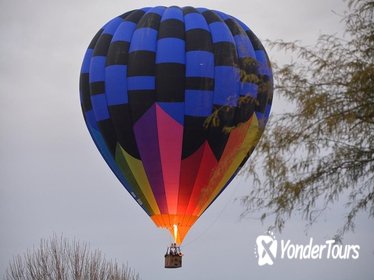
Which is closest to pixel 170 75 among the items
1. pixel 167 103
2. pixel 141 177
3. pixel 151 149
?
pixel 167 103

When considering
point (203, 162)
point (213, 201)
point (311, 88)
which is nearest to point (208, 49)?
point (203, 162)

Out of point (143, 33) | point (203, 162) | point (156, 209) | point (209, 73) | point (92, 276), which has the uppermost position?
point (143, 33)

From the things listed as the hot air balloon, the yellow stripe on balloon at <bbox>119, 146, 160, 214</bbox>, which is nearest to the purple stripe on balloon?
A: the hot air balloon

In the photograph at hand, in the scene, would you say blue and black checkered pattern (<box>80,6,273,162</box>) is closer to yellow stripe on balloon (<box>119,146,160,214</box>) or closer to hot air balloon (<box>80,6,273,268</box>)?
hot air balloon (<box>80,6,273,268</box>)

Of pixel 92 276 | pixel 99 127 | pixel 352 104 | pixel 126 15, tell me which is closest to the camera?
pixel 352 104

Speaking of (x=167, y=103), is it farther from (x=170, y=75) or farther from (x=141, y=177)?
(x=141, y=177)

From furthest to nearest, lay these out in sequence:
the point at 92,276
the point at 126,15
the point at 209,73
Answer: the point at 92,276 → the point at 126,15 → the point at 209,73

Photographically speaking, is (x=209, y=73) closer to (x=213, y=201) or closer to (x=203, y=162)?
(x=203, y=162)

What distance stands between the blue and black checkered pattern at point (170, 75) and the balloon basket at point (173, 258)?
335 centimetres

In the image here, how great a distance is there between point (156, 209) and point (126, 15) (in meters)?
7.45

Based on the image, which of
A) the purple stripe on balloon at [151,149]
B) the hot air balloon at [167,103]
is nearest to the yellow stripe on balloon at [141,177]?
the hot air balloon at [167,103]

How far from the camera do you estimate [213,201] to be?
24469 mm

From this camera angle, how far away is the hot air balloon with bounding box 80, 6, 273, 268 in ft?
72.3

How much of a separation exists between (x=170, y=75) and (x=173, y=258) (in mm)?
6386
